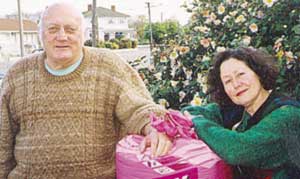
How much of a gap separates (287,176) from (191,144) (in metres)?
0.35

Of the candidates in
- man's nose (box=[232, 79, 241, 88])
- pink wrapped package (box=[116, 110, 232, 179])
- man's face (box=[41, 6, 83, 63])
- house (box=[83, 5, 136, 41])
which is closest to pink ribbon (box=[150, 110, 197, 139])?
pink wrapped package (box=[116, 110, 232, 179])

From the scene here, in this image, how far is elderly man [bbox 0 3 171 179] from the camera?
2256 millimetres

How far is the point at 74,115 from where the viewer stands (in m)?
2.27

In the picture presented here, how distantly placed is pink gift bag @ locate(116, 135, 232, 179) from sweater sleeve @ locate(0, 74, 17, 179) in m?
0.77

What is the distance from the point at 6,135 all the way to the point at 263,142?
1288 mm

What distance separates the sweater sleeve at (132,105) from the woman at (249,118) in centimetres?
22

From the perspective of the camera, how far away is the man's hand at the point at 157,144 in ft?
5.81

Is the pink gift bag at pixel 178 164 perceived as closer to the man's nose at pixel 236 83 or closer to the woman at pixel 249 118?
the woman at pixel 249 118

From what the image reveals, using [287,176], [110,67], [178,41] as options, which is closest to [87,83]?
[110,67]

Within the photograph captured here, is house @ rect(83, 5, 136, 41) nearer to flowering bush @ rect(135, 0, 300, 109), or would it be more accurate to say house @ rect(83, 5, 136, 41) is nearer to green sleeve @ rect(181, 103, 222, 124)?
flowering bush @ rect(135, 0, 300, 109)

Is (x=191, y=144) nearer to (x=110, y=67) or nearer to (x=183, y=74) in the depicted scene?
(x=110, y=67)

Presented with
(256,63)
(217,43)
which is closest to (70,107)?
(256,63)

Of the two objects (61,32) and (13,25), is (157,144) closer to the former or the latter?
(61,32)

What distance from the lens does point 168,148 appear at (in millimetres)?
1793
